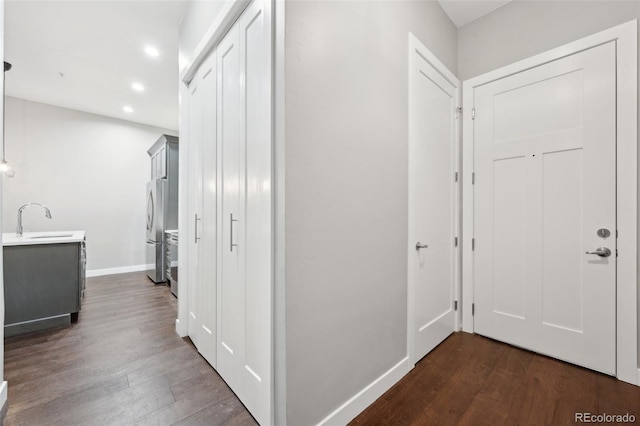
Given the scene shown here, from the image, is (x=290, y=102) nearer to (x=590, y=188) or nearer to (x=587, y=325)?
(x=590, y=188)

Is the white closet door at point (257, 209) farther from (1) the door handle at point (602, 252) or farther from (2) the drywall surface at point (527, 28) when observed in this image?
(1) the door handle at point (602, 252)

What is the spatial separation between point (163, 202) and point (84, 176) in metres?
1.97

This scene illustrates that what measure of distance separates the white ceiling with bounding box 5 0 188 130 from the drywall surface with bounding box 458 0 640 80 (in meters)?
2.70

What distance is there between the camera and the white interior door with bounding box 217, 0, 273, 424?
131cm

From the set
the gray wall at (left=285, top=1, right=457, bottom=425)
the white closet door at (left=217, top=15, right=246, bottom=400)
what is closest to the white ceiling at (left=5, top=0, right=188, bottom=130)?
the white closet door at (left=217, top=15, right=246, bottom=400)

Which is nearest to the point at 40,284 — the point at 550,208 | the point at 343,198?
the point at 343,198

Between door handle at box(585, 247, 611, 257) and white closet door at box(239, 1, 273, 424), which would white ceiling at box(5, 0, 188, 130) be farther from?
door handle at box(585, 247, 611, 257)

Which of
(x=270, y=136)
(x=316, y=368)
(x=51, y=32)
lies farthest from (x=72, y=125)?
(x=316, y=368)

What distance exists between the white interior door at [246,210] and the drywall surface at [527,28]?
7.06 feet

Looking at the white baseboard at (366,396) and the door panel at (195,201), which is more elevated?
the door panel at (195,201)

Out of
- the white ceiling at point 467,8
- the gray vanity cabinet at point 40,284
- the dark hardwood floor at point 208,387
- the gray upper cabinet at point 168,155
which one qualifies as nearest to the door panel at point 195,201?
the dark hardwood floor at point 208,387

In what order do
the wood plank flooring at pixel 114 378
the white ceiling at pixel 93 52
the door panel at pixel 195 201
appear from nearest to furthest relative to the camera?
the wood plank flooring at pixel 114 378 → the door panel at pixel 195 201 → the white ceiling at pixel 93 52

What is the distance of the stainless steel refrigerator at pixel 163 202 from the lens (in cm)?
412

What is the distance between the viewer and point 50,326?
2645mm
